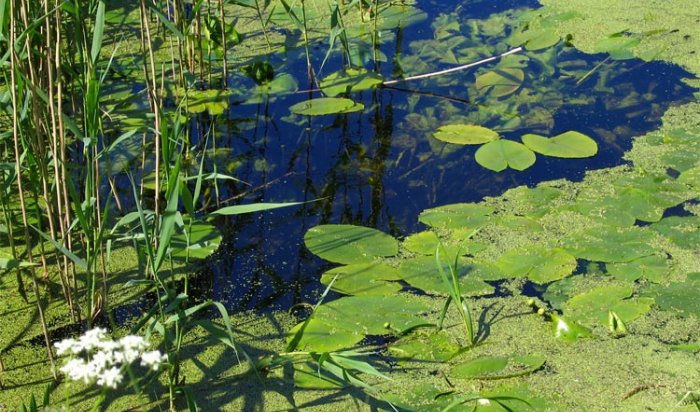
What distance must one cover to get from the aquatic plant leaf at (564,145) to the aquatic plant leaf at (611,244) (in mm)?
401

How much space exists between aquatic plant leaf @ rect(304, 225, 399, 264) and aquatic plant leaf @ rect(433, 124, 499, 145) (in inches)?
22.5

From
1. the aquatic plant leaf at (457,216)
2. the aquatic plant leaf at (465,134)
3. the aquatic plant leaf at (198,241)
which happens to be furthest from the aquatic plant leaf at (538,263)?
the aquatic plant leaf at (198,241)

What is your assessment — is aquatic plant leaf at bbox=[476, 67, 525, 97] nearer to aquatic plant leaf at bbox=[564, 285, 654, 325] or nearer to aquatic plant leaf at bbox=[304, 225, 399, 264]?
aquatic plant leaf at bbox=[304, 225, 399, 264]

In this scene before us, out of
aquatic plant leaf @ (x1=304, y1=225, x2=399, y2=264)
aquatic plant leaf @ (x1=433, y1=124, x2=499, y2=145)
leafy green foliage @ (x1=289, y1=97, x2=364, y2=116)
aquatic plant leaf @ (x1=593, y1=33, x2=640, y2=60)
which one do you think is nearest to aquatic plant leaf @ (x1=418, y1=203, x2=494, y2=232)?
aquatic plant leaf @ (x1=304, y1=225, x2=399, y2=264)

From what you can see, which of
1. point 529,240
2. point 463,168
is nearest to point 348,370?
point 529,240

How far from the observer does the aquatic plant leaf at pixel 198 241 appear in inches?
89.4

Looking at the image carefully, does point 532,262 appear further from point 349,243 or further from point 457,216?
point 349,243

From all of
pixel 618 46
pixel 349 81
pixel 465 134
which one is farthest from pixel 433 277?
pixel 618 46

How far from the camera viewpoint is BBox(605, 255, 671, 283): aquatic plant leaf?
2.16m

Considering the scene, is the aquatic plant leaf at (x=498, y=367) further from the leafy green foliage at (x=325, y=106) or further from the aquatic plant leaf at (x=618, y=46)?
the aquatic plant leaf at (x=618, y=46)

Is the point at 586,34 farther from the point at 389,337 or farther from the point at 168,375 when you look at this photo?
the point at 168,375

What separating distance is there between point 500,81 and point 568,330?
1.37 m

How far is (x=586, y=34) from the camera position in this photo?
3523 mm

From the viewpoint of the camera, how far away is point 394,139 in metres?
2.86
